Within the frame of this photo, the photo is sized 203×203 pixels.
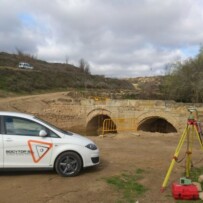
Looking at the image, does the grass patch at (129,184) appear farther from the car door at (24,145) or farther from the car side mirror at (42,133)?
the car side mirror at (42,133)

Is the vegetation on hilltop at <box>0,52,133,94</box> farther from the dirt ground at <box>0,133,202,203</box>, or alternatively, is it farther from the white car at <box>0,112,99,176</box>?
the white car at <box>0,112,99,176</box>

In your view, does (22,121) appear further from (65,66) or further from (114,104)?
(65,66)

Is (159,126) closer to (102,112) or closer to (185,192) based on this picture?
(102,112)

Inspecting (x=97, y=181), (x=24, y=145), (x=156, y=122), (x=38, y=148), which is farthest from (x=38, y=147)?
(x=156, y=122)

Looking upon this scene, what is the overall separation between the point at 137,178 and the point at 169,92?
86.5ft

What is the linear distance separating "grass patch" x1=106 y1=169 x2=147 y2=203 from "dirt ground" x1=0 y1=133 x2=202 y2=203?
4.5 inches

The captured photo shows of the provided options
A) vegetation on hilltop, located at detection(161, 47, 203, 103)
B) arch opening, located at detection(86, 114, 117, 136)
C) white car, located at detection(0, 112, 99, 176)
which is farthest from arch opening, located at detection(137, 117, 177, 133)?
white car, located at detection(0, 112, 99, 176)

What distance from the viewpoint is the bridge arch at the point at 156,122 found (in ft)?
84.1

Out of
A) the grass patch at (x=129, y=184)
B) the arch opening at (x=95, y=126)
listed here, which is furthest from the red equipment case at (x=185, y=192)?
the arch opening at (x=95, y=126)

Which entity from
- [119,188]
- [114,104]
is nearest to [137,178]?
[119,188]

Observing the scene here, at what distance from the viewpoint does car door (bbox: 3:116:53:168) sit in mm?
7797

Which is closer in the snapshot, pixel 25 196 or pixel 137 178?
pixel 25 196

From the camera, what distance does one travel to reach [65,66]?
8856 centimetres

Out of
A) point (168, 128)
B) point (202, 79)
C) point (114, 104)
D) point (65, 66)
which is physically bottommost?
point (168, 128)
